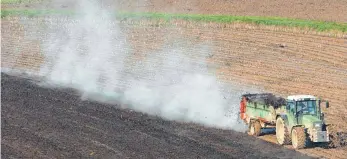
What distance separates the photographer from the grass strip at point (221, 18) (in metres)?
46.7

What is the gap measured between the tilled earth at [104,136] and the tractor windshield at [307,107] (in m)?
1.57

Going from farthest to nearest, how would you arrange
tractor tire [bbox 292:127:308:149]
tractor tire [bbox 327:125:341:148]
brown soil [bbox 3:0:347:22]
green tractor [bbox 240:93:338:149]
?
brown soil [bbox 3:0:347:22] < tractor tire [bbox 327:125:341:148] < tractor tire [bbox 292:127:308:149] < green tractor [bbox 240:93:338:149]

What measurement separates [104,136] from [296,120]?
772 cm

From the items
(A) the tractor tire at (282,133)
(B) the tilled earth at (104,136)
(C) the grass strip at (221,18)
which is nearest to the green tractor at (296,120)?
(A) the tractor tire at (282,133)

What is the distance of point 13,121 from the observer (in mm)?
28547

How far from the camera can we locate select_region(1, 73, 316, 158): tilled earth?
22.7 metres

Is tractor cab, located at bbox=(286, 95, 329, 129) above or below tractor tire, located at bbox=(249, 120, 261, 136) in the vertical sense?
above

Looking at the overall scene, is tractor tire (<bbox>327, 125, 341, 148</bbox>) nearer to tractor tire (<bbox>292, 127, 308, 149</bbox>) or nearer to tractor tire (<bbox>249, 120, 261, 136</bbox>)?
tractor tire (<bbox>292, 127, 308, 149</bbox>)

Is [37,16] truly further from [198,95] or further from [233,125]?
[233,125]

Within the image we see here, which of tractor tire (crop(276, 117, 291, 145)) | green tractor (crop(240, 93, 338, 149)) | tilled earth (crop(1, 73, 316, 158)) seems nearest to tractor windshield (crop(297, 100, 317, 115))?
green tractor (crop(240, 93, 338, 149))

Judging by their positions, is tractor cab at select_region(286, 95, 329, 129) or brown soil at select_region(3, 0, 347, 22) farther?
brown soil at select_region(3, 0, 347, 22)

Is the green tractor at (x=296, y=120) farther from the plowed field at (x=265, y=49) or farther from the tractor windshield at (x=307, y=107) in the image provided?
the plowed field at (x=265, y=49)

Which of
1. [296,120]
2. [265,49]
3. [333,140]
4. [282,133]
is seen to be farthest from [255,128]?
[265,49]

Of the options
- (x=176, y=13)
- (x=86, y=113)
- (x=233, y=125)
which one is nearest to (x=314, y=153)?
(x=233, y=125)
